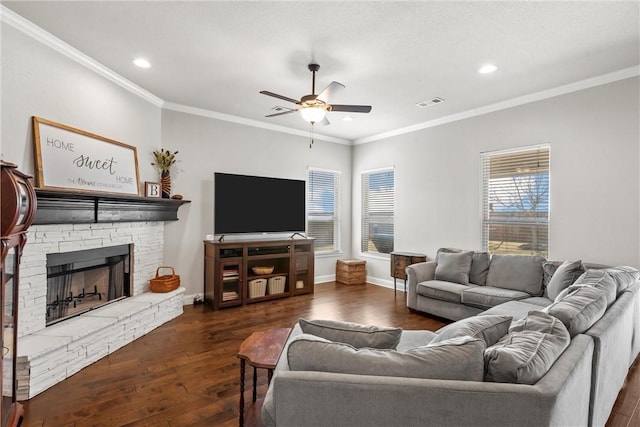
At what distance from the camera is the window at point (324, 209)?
623 centimetres

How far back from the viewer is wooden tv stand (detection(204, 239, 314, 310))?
455 cm

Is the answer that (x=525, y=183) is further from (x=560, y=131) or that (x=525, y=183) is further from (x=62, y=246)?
(x=62, y=246)

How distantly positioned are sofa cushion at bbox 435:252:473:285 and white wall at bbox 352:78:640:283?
58 cm

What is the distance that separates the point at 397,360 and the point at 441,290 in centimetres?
297

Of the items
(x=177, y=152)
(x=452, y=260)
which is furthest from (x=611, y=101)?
(x=177, y=152)

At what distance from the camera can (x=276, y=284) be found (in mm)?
5105

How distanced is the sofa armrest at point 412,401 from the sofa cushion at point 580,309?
57cm

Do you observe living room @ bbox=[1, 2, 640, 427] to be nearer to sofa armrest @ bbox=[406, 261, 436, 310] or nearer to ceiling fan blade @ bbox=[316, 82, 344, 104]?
ceiling fan blade @ bbox=[316, 82, 344, 104]

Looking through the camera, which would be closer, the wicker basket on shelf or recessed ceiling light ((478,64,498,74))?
recessed ceiling light ((478,64,498,74))

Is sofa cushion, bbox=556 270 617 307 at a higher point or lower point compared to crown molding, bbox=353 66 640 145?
lower

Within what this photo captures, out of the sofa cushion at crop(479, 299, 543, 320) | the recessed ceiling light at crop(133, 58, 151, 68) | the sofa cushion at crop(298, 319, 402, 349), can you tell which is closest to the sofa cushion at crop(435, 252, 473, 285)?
the sofa cushion at crop(479, 299, 543, 320)

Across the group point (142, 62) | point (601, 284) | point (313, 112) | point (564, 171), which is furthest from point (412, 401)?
point (564, 171)

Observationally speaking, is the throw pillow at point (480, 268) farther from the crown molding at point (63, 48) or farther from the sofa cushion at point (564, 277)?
the crown molding at point (63, 48)

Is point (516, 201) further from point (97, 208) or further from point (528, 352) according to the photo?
point (97, 208)
